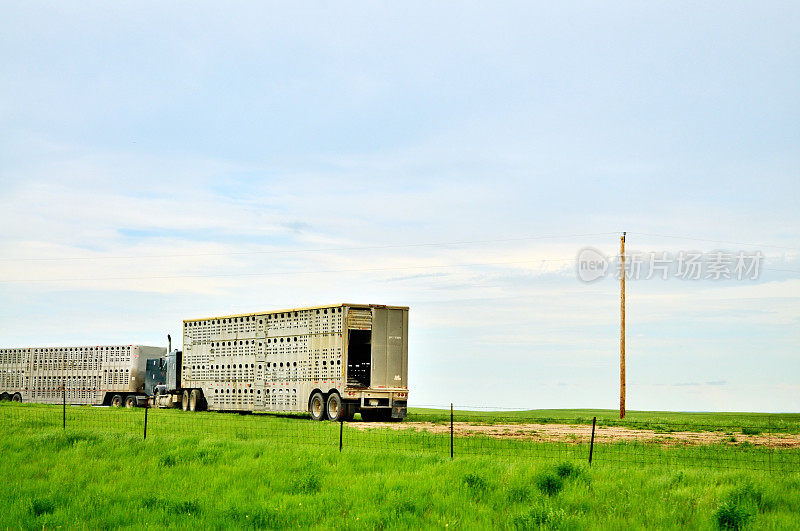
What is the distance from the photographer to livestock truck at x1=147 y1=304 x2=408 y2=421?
3109cm

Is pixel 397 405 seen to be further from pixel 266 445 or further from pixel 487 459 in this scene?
pixel 487 459

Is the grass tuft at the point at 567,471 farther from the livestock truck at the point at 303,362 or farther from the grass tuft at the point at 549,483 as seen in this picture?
the livestock truck at the point at 303,362

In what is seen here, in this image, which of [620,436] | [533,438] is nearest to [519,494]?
[533,438]

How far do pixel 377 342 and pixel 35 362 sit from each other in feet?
98.1

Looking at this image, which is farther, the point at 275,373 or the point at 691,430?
the point at 275,373

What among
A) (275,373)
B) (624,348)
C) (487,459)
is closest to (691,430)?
(624,348)

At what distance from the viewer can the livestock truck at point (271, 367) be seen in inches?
1227

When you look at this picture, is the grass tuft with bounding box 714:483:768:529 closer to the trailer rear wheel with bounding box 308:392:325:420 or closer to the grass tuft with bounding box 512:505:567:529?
the grass tuft with bounding box 512:505:567:529

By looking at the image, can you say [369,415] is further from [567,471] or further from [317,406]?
[567,471]

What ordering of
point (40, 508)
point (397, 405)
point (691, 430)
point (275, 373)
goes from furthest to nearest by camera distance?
point (275, 373) → point (397, 405) → point (691, 430) → point (40, 508)

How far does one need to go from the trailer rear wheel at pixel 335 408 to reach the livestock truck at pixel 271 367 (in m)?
0.04

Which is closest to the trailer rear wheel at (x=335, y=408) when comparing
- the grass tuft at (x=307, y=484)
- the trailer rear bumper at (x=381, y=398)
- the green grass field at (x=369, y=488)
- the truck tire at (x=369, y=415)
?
the trailer rear bumper at (x=381, y=398)

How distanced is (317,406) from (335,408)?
4.70ft

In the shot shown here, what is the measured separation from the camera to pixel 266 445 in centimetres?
1864
